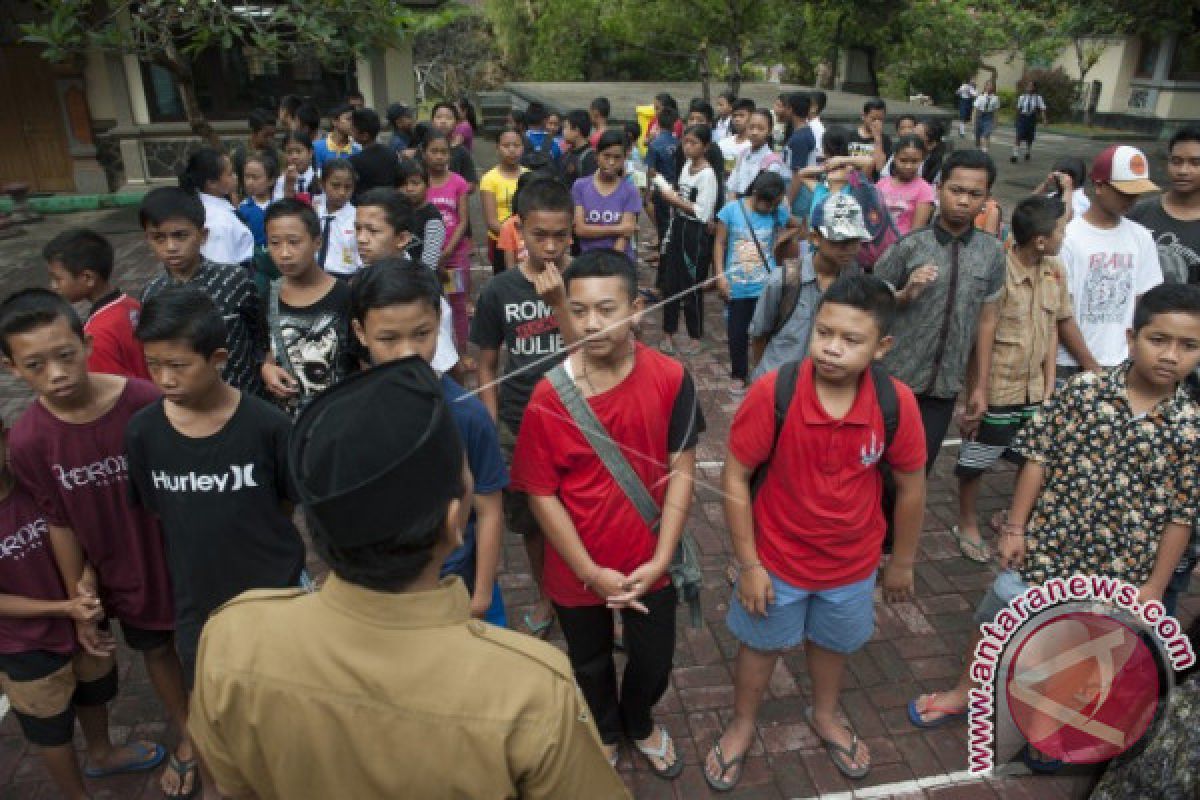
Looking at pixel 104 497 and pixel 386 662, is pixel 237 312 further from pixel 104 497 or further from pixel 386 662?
pixel 386 662

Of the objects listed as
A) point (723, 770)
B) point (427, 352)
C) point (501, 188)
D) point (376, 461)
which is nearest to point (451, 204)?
point (501, 188)

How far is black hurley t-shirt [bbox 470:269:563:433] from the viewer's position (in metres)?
3.48

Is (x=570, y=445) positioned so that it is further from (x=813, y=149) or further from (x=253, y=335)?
(x=813, y=149)

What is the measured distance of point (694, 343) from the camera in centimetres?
743

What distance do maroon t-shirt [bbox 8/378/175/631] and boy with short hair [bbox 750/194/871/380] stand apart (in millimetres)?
2567

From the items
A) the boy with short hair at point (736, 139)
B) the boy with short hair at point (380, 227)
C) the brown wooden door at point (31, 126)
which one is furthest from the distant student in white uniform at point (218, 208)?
the brown wooden door at point (31, 126)

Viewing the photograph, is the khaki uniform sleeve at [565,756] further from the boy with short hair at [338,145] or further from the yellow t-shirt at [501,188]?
the boy with short hair at [338,145]

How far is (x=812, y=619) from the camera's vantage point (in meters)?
2.94

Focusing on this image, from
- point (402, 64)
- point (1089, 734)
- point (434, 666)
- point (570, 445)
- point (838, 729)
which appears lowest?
point (838, 729)

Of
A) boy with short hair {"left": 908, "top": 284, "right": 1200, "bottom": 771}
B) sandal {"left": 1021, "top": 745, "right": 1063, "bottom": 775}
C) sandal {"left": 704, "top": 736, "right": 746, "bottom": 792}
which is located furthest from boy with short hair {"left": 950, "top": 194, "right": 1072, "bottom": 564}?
sandal {"left": 704, "top": 736, "right": 746, "bottom": 792}

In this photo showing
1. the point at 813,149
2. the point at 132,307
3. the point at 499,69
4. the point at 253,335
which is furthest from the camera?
the point at 499,69

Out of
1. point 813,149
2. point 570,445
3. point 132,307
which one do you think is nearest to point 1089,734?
point 570,445

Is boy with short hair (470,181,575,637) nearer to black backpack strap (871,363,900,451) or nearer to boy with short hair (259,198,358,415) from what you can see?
boy with short hair (259,198,358,415)

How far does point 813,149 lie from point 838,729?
22.8 ft
